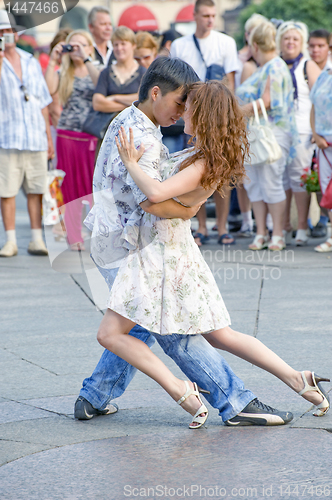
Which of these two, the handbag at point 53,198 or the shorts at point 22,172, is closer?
the shorts at point 22,172

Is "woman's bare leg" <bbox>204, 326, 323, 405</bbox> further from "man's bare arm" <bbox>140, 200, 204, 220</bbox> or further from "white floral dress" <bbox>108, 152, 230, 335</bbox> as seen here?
"man's bare arm" <bbox>140, 200, 204, 220</bbox>

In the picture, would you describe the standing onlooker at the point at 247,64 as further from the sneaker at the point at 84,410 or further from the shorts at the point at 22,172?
the sneaker at the point at 84,410

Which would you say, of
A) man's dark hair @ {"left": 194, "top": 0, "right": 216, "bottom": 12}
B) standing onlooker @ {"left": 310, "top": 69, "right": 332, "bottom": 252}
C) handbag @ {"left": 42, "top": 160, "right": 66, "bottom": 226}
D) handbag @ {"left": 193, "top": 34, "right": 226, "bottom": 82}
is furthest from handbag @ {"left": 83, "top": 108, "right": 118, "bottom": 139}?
standing onlooker @ {"left": 310, "top": 69, "right": 332, "bottom": 252}

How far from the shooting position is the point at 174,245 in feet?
10.3

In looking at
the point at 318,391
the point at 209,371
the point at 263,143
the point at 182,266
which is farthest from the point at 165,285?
the point at 263,143

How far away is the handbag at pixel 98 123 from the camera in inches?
297

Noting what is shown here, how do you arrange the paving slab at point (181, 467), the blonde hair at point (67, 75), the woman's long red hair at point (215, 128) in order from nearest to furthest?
1. the paving slab at point (181, 467)
2. the woman's long red hair at point (215, 128)
3. the blonde hair at point (67, 75)

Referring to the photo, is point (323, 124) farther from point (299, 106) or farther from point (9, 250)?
point (9, 250)

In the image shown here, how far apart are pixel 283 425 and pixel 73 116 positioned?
5443 mm

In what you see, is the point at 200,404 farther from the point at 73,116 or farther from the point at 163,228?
the point at 73,116

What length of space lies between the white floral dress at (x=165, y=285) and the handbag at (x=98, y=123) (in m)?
4.51

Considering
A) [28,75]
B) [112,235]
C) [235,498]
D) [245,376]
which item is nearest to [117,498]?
[235,498]

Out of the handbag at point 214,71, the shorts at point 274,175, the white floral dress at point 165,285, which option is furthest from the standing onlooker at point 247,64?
the white floral dress at point 165,285

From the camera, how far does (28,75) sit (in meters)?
7.46
